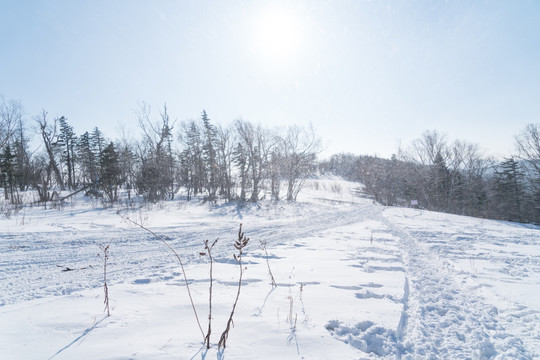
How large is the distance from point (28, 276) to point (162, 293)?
3021 mm

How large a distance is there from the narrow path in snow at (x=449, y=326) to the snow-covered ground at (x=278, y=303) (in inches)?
0.6

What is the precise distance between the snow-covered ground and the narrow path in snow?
0.02 m

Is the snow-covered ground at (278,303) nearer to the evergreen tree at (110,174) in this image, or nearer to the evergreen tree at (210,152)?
the evergreen tree at (110,174)

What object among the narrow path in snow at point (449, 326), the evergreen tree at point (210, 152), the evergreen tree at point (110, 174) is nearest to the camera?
the narrow path in snow at point (449, 326)

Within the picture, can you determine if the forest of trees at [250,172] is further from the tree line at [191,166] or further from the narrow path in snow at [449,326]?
the narrow path in snow at [449,326]

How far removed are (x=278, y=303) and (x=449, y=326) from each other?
2309mm

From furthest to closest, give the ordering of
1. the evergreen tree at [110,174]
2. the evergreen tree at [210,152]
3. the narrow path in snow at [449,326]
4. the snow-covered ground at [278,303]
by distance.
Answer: the evergreen tree at [210,152], the evergreen tree at [110,174], the narrow path in snow at [449,326], the snow-covered ground at [278,303]

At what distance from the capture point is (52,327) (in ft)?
8.74

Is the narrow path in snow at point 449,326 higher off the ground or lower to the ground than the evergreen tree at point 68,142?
lower

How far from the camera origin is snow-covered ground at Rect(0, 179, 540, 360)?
248 centimetres

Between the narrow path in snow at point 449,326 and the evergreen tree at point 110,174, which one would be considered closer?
the narrow path in snow at point 449,326

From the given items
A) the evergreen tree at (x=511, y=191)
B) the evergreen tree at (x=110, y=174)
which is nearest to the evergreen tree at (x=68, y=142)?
the evergreen tree at (x=110, y=174)

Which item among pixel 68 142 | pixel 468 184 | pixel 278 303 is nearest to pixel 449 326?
pixel 278 303

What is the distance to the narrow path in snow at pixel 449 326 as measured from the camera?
262 centimetres
